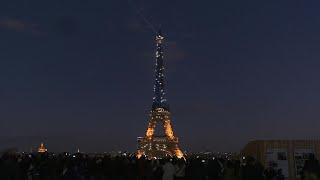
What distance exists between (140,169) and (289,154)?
4831 mm

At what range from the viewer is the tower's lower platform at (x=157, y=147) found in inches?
3159

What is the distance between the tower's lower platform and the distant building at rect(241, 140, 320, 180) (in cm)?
6482

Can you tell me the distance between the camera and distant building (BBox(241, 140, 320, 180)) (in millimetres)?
14758

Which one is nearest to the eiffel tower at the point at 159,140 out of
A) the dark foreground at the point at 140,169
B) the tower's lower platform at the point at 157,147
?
the tower's lower platform at the point at 157,147

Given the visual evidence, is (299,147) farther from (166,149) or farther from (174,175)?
(166,149)

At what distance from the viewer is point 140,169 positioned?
16.5m

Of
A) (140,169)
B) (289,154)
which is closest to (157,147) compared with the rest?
(140,169)

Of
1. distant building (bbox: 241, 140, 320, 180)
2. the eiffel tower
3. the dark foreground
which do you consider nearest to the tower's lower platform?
the eiffel tower

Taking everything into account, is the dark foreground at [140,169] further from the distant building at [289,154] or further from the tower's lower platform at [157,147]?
the tower's lower platform at [157,147]

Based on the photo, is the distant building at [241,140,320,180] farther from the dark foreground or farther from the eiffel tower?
the eiffel tower

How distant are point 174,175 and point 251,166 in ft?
7.41

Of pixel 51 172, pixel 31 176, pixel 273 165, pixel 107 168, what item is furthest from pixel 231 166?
pixel 31 176

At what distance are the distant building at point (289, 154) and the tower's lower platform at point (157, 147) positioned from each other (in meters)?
64.8

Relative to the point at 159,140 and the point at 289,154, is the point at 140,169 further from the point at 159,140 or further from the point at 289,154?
the point at 159,140
